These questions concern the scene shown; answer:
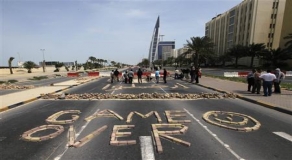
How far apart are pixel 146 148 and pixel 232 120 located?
13.9ft

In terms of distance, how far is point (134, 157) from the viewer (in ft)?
15.5

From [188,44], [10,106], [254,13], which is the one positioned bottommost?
[10,106]

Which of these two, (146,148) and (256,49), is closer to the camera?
(146,148)

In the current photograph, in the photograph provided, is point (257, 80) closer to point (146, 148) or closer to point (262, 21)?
point (146, 148)

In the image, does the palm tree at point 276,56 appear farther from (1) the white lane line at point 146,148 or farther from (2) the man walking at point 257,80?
(1) the white lane line at point 146,148

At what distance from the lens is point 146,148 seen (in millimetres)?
5215

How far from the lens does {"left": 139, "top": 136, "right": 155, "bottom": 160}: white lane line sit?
15.6 feet

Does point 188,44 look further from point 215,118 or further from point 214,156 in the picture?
point 214,156

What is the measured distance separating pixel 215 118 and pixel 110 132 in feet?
13.9

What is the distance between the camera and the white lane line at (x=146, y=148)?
4762mm

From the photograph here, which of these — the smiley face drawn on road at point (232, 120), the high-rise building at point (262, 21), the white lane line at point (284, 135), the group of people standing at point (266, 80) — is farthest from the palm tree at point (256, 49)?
the white lane line at point (284, 135)

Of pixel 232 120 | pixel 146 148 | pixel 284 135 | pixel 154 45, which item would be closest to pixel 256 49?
pixel 232 120

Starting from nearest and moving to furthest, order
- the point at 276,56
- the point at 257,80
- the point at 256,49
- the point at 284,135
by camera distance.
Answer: the point at 284,135 → the point at 257,80 → the point at 276,56 → the point at 256,49

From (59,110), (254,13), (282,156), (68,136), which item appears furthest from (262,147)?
(254,13)
